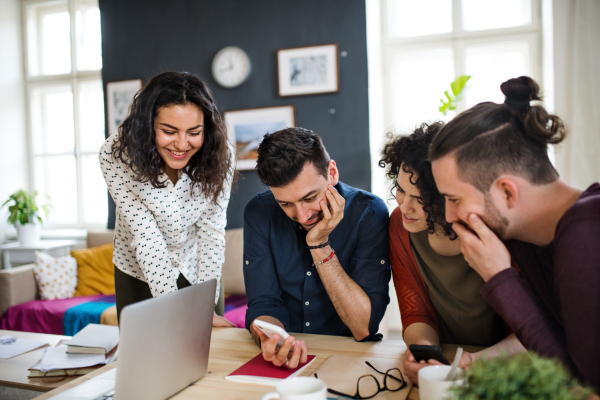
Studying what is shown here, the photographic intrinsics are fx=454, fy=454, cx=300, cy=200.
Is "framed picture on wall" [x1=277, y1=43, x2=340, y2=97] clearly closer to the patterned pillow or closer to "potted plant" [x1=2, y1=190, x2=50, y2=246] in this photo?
the patterned pillow

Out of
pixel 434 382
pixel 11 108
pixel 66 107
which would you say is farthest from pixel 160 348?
pixel 11 108

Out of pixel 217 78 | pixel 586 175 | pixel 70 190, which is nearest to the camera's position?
pixel 586 175

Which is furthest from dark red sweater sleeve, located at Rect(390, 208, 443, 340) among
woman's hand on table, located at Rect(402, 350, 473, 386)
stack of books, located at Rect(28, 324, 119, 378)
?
stack of books, located at Rect(28, 324, 119, 378)

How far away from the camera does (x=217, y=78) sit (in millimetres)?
3809

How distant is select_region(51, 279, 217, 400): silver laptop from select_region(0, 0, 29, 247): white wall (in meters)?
4.41

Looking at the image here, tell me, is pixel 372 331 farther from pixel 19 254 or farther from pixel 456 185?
pixel 19 254

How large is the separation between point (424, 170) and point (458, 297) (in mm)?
387

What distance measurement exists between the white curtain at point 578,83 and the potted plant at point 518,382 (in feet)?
9.44

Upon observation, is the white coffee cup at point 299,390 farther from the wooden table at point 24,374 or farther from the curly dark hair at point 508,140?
the wooden table at point 24,374

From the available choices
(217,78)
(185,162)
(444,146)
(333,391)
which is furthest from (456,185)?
(217,78)

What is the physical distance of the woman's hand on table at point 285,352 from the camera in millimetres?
1052

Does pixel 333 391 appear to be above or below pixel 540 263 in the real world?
below

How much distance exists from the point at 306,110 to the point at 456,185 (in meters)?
2.75

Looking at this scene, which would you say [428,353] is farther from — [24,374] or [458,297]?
[24,374]
